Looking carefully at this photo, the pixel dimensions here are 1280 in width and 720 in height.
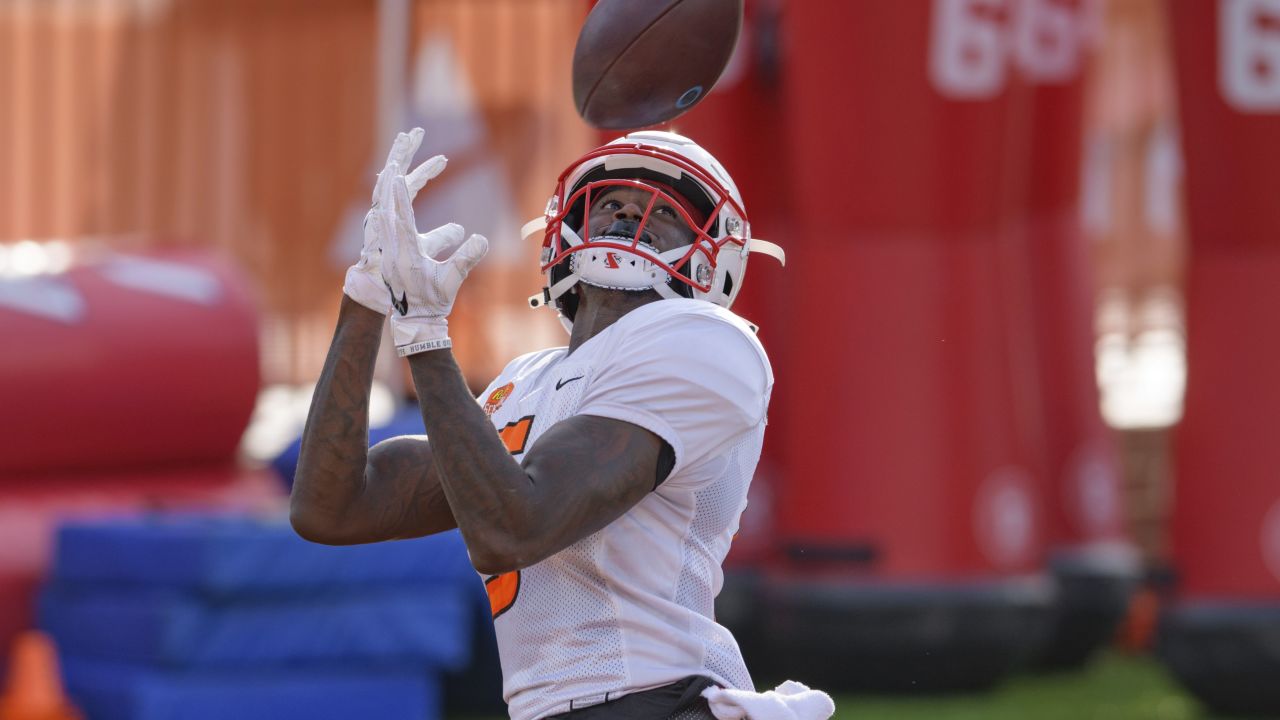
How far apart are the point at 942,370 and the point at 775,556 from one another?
3.50ft

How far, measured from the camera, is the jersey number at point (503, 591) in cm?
252

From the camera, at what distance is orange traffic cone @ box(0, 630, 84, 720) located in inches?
241

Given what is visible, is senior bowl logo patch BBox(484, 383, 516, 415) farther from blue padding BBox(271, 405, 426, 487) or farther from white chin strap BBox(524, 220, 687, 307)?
blue padding BBox(271, 405, 426, 487)

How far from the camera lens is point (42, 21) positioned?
10578mm

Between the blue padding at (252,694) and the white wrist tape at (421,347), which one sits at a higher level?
the white wrist tape at (421,347)

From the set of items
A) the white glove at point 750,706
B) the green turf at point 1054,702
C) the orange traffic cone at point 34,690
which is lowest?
the green turf at point 1054,702

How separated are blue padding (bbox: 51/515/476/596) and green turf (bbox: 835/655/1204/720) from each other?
5.72 ft

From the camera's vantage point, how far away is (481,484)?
2230 millimetres

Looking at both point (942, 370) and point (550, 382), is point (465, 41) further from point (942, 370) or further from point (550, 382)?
point (550, 382)

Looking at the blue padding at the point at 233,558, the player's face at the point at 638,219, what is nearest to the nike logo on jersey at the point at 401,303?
the player's face at the point at 638,219

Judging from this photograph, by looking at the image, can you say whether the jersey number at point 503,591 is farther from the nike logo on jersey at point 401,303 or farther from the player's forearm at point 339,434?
the nike logo on jersey at point 401,303

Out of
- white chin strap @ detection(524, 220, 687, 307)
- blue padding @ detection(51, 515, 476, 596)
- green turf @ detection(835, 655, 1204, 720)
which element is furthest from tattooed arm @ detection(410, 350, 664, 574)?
green turf @ detection(835, 655, 1204, 720)

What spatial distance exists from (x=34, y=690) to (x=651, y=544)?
429 centimetres

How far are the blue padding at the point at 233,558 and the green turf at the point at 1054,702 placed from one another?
1.74 m
